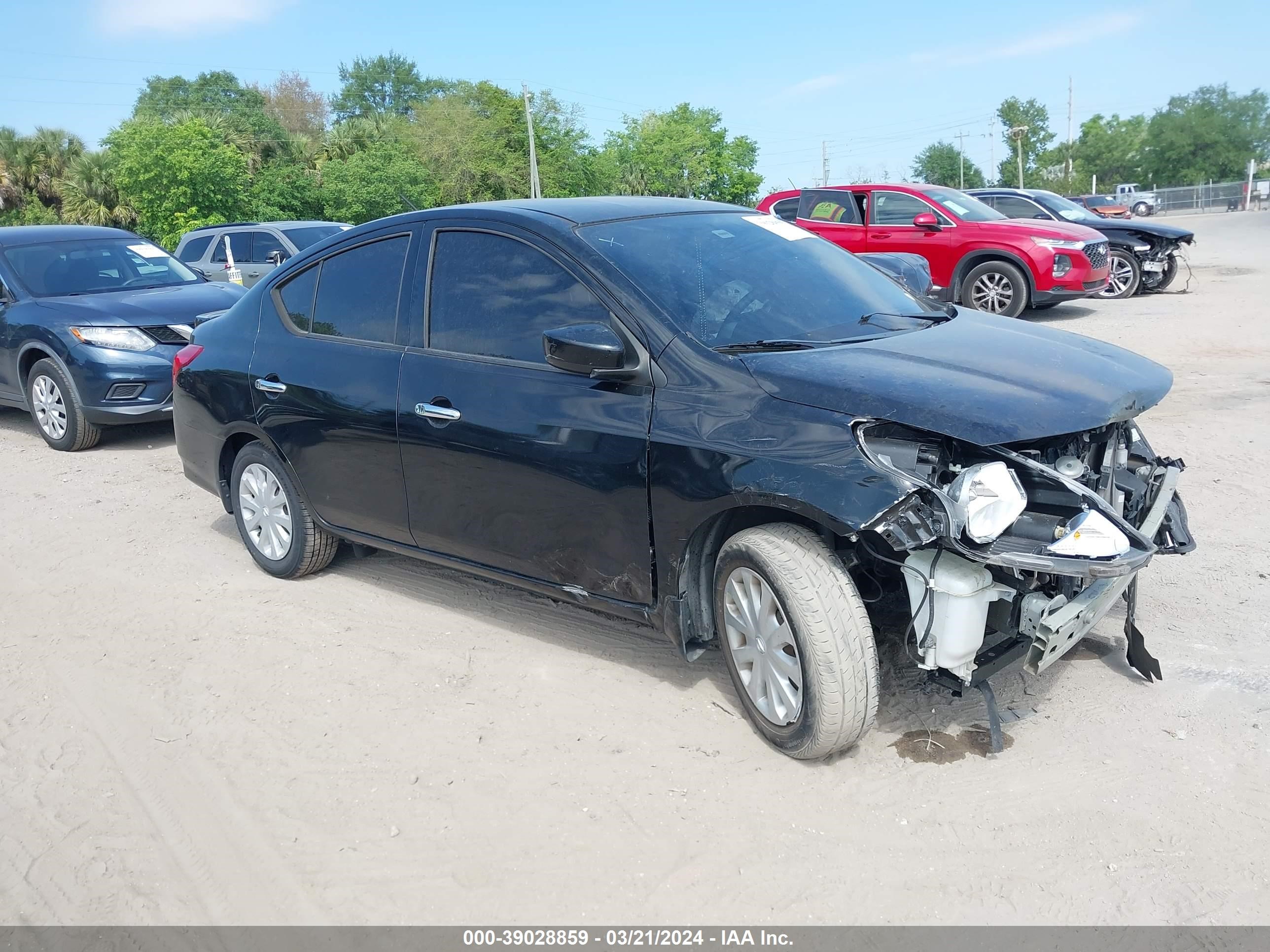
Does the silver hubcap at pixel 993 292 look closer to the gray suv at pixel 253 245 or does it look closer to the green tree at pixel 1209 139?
the gray suv at pixel 253 245

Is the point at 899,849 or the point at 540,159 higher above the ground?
the point at 540,159

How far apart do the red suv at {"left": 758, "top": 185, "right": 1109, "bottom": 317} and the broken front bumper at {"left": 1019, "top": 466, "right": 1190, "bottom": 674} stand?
9.35m

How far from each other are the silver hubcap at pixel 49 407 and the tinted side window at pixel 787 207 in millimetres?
10126

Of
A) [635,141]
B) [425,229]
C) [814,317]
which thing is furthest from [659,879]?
[635,141]

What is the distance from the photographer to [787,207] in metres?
15.6

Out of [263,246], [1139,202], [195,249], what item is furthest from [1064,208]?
[1139,202]

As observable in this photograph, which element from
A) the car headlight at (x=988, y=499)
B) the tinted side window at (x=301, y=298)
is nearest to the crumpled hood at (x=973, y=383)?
the car headlight at (x=988, y=499)

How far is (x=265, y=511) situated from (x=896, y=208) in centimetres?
1100

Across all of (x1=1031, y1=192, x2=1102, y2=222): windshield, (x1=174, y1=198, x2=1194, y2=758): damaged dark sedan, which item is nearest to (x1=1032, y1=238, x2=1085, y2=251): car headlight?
(x1=1031, y1=192, x2=1102, y2=222): windshield

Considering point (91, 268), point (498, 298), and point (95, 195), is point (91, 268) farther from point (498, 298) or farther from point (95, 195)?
point (95, 195)

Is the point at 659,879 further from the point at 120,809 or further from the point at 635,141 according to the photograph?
the point at 635,141

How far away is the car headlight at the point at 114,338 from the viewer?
8453mm

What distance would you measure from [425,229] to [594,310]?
1106mm

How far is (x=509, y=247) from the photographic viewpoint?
4.20 m
